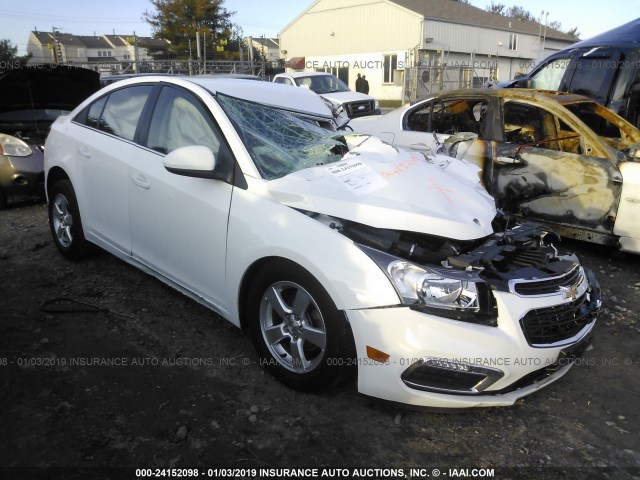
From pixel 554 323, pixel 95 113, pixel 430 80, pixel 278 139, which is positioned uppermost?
pixel 430 80

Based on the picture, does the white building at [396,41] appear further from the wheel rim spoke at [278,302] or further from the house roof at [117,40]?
the house roof at [117,40]

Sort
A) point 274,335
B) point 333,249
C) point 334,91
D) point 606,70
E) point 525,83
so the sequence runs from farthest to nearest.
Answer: point 334,91, point 525,83, point 606,70, point 274,335, point 333,249

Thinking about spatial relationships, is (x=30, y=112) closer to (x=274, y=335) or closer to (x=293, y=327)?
(x=274, y=335)

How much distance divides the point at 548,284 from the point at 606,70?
20.9ft

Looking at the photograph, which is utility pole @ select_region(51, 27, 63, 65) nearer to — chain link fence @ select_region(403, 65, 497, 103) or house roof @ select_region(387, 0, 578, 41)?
chain link fence @ select_region(403, 65, 497, 103)

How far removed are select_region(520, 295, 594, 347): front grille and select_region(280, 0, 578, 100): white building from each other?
93.4ft

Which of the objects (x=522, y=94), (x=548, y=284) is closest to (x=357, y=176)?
(x=548, y=284)

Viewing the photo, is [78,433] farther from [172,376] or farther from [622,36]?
[622,36]

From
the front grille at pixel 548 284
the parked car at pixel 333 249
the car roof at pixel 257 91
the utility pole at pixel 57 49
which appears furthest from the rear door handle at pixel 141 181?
the utility pole at pixel 57 49

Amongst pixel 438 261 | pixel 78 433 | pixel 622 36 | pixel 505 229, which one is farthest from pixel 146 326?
pixel 622 36

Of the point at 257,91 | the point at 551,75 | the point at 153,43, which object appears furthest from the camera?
the point at 153,43

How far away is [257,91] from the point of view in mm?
3814

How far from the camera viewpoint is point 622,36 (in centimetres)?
793

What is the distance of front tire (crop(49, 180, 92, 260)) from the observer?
14.6 ft
